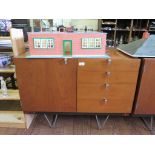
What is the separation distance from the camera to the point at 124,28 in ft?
10.9

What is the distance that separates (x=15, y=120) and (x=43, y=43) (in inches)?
36.6

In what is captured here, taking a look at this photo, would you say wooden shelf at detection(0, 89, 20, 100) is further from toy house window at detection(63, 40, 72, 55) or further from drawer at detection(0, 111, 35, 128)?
toy house window at detection(63, 40, 72, 55)

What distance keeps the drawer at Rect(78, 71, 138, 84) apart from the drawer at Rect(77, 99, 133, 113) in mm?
211

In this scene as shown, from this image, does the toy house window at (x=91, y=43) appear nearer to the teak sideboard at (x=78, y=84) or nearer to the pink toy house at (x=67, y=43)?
the pink toy house at (x=67, y=43)

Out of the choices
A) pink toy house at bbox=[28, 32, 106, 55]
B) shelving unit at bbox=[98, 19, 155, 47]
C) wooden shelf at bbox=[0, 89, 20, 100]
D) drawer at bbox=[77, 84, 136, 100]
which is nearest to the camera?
pink toy house at bbox=[28, 32, 106, 55]

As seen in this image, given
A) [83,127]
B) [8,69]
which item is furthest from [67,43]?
[83,127]

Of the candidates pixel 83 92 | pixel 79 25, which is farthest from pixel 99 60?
pixel 79 25

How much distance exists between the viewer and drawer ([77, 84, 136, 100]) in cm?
137

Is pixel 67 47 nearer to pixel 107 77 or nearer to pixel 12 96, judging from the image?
pixel 107 77

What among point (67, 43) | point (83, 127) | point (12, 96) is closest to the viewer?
point (67, 43)

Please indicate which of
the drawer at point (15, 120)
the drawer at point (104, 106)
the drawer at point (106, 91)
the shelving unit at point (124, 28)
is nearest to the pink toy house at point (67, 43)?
the drawer at point (106, 91)

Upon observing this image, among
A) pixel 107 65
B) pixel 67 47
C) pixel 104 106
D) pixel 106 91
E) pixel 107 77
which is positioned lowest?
pixel 104 106

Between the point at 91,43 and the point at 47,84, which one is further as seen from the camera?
the point at 47,84

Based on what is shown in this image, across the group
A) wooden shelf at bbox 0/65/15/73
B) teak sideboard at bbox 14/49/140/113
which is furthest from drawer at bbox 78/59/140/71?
wooden shelf at bbox 0/65/15/73
